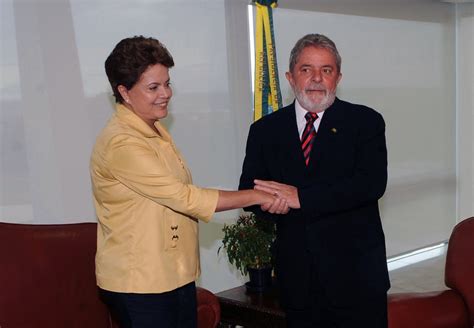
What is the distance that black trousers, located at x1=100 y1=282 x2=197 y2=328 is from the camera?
2117 mm

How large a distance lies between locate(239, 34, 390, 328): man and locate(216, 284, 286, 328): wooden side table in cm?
85

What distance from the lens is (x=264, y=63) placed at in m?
4.09

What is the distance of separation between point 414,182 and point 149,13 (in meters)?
3.39

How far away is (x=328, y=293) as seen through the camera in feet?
7.21

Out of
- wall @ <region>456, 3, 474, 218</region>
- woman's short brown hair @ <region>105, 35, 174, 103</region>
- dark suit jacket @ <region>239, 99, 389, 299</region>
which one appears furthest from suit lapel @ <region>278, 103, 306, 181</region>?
wall @ <region>456, 3, 474, 218</region>

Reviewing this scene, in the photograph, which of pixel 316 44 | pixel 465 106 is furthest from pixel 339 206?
pixel 465 106

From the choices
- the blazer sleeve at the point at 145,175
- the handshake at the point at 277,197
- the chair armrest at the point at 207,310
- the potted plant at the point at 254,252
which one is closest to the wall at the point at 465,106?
the potted plant at the point at 254,252

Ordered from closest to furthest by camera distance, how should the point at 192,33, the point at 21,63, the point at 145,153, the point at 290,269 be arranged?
1. the point at 145,153
2. the point at 290,269
3. the point at 21,63
4. the point at 192,33

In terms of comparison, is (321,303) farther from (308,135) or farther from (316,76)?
(316,76)

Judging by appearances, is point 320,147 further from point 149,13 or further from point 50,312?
point 149,13

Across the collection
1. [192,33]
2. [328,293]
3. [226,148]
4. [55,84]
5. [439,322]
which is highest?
[192,33]

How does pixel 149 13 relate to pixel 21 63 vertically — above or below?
above

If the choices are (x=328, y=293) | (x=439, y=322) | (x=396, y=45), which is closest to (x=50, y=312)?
(x=328, y=293)

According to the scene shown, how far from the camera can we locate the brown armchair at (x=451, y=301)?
9.21 ft
